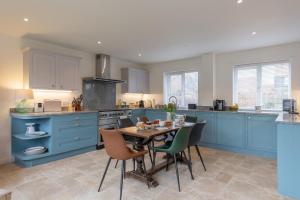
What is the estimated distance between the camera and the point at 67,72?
13.4 ft

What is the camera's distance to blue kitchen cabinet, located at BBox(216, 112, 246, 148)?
13.2 ft

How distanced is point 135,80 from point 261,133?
12.2 ft

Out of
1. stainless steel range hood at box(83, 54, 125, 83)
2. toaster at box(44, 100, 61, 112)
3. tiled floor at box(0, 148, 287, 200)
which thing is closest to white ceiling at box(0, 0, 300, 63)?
stainless steel range hood at box(83, 54, 125, 83)

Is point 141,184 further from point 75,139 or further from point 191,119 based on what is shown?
point 75,139

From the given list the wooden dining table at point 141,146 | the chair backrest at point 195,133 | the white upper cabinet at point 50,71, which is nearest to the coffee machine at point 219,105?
the chair backrest at point 195,133

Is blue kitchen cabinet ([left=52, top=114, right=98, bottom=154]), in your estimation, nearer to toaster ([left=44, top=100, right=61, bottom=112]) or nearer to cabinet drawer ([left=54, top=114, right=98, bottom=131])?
cabinet drawer ([left=54, top=114, right=98, bottom=131])

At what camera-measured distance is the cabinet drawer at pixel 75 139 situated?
3.58 m

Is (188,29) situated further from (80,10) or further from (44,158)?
(44,158)

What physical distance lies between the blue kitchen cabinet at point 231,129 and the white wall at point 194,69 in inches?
28.1

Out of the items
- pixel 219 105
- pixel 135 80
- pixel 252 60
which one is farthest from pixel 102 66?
pixel 252 60

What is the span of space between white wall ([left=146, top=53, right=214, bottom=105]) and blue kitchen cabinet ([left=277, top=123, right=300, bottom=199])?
2655 millimetres

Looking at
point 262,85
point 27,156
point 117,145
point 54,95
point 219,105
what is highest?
point 262,85

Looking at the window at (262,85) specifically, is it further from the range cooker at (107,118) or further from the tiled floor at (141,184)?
the range cooker at (107,118)

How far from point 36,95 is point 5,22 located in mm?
1491
